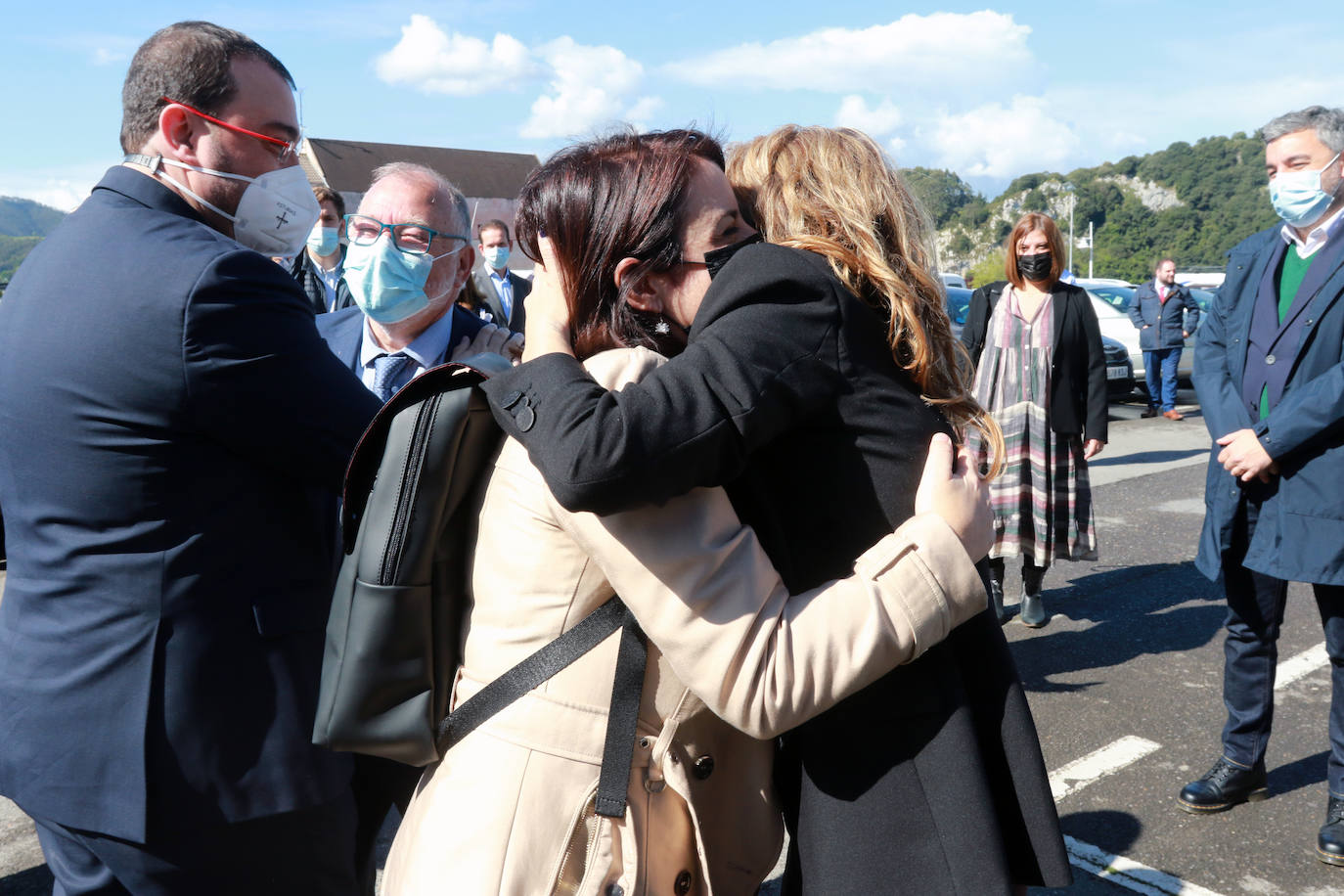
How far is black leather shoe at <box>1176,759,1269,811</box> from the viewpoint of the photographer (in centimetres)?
348

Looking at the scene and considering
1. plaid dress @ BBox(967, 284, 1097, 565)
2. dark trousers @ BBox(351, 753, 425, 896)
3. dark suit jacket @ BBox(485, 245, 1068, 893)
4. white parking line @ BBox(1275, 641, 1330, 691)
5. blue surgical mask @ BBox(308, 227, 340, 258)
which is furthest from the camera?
blue surgical mask @ BBox(308, 227, 340, 258)

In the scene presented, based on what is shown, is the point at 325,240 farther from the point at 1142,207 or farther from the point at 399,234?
the point at 1142,207

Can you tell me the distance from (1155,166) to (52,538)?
12896 centimetres

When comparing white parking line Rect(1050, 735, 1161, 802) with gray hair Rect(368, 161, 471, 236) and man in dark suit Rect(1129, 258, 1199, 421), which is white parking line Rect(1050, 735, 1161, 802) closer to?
gray hair Rect(368, 161, 471, 236)

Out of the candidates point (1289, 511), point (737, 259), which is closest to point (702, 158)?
point (737, 259)

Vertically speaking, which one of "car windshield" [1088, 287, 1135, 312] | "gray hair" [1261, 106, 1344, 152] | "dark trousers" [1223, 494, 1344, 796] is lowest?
"dark trousers" [1223, 494, 1344, 796]

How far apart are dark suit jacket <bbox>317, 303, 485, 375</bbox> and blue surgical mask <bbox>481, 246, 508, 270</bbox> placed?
5.19 meters

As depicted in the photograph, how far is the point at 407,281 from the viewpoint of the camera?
3.17 m

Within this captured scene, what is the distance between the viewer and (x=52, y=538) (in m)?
1.79

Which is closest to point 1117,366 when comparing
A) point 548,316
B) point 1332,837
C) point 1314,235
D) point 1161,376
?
point 1161,376

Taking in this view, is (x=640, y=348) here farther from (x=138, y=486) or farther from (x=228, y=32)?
(x=228, y=32)

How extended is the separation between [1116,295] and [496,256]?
469 inches

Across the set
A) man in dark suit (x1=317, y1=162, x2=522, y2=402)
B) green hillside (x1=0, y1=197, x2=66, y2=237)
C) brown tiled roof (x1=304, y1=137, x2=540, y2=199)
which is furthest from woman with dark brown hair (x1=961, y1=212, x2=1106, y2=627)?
green hillside (x1=0, y1=197, x2=66, y2=237)

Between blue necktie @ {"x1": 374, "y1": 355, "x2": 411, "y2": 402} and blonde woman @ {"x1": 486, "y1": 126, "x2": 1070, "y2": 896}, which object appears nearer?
blonde woman @ {"x1": 486, "y1": 126, "x2": 1070, "y2": 896}
